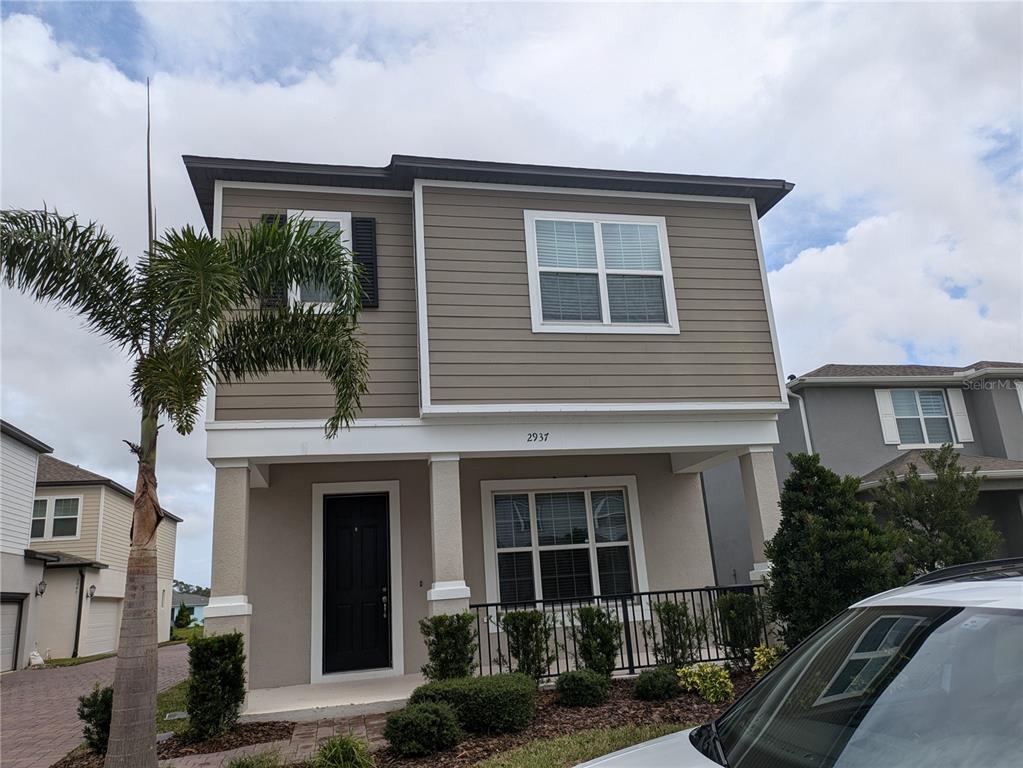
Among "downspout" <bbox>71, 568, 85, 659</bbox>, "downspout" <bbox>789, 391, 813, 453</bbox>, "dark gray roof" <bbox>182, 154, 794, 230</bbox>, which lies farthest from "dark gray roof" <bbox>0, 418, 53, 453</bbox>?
"downspout" <bbox>789, 391, 813, 453</bbox>

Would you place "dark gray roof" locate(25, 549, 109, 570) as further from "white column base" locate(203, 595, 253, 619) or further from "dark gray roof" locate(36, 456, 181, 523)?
"white column base" locate(203, 595, 253, 619)

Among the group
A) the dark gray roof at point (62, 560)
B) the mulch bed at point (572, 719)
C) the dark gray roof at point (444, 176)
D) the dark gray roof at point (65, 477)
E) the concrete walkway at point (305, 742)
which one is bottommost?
the concrete walkway at point (305, 742)

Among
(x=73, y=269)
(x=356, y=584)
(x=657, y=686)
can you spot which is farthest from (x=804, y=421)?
(x=73, y=269)

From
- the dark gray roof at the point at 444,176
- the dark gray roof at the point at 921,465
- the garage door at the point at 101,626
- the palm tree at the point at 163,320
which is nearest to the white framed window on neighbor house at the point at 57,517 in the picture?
the garage door at the point at 101,626

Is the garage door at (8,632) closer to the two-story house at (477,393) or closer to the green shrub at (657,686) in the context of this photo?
the two-story house at (477,393)

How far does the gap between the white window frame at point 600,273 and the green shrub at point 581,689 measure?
13.4 ft

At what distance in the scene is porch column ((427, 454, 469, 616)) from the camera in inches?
308

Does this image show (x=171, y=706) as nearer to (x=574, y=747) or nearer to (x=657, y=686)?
(x=574, y=747)

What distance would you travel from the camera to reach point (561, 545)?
400 inches

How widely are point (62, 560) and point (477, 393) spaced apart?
18628 mm

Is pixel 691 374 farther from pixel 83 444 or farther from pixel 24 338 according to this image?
pixel 83 444

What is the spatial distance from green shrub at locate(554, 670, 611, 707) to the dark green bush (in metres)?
0.62

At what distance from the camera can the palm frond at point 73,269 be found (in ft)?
19.3

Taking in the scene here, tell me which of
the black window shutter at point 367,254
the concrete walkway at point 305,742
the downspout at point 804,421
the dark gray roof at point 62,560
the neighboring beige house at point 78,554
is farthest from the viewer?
the neighboring beige house at point 78,554
